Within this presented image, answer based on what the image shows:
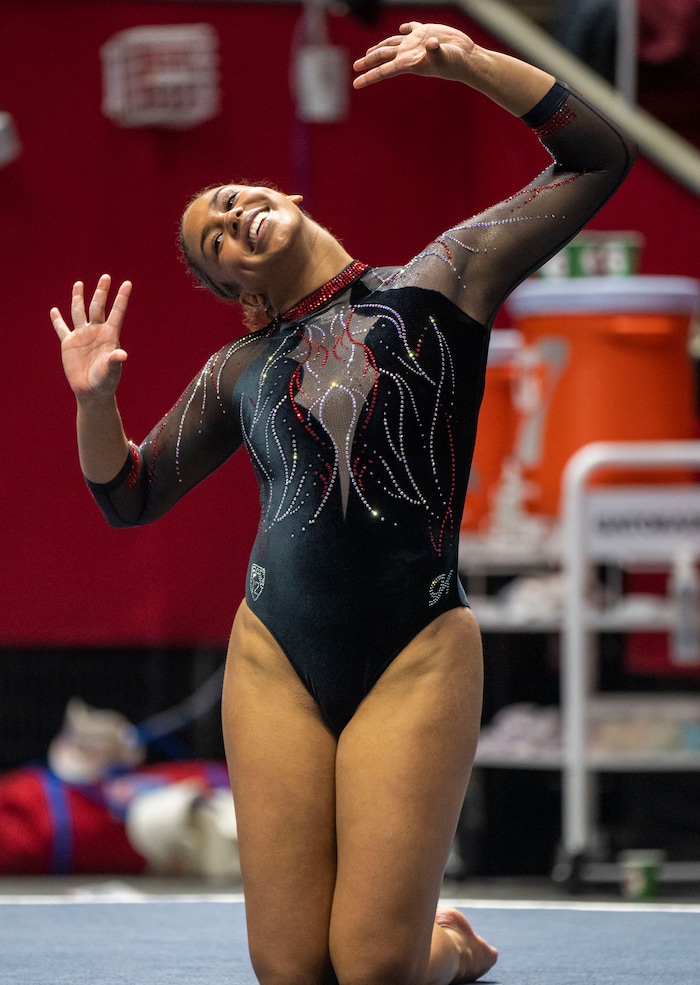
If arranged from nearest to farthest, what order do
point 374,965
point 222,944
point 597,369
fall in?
point 374,965 < point 222,944 < point 597,369

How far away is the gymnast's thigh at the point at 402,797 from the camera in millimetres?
1964

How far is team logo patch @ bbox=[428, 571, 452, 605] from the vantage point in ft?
6.76

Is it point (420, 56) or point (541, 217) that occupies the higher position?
point (420, 56)

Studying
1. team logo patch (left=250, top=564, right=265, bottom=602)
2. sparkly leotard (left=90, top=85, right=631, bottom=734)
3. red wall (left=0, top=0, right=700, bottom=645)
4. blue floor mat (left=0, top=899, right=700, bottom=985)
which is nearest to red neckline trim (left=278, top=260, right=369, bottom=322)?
sparkly leotard (left=90, top=85, right=631, bottom=734)

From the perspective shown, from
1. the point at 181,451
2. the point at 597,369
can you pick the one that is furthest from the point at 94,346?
the point at 597,369

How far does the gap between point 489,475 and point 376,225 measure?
3.46ft

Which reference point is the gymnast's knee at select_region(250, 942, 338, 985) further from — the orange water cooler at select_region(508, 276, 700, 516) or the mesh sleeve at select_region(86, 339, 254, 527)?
the orange water cooler at select_region(508, 276, 700, 516)

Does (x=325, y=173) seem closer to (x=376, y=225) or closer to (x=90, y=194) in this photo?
(x=376, y=225)

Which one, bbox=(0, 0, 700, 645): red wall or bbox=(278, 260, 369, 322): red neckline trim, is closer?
bbox=(278, 260, 369, 322): red neckline trim

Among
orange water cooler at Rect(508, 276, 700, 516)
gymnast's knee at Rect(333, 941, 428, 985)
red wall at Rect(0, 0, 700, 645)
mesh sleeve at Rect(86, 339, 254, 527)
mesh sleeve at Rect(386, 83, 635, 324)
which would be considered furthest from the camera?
red wall at Rect(0, 0, 700, 645)

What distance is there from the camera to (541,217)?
2.13 metres

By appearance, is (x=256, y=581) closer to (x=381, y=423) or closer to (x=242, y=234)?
(x=381, y=423)

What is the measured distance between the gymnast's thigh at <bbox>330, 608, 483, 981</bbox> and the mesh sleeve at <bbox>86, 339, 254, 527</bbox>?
0.49 metres

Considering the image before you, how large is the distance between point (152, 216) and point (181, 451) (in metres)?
2.64
